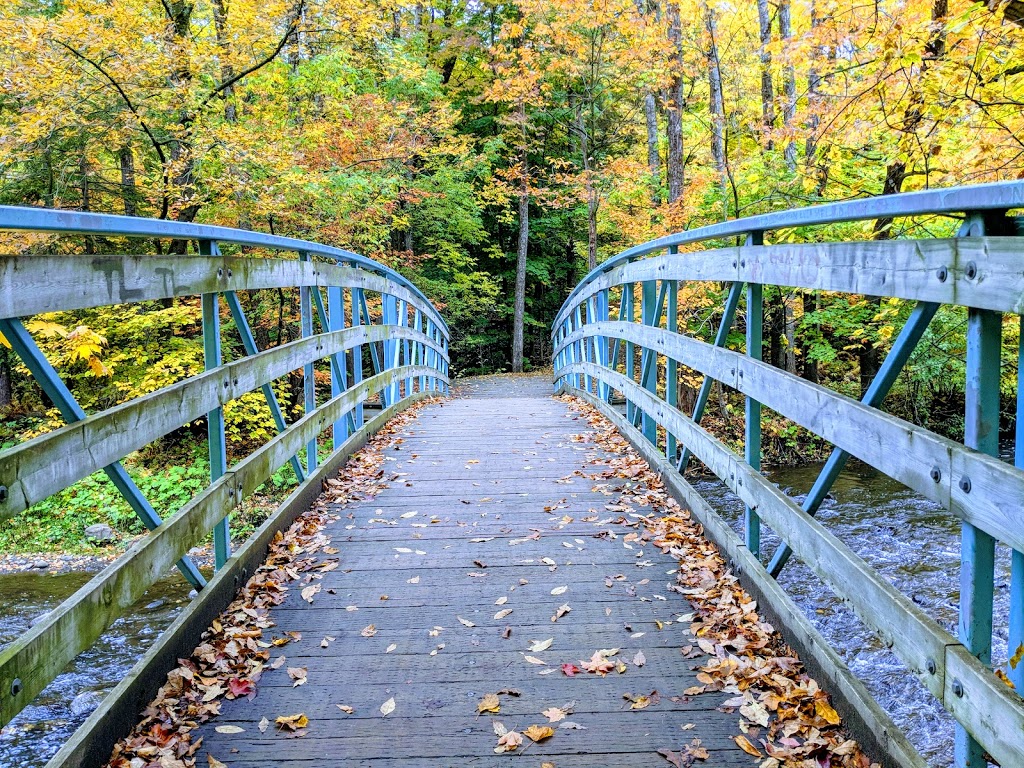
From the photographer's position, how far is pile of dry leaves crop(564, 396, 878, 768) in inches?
95.1

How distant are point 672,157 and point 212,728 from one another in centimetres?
1321

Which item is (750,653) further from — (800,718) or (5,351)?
(5,351)

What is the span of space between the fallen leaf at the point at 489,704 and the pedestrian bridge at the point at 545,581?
0.02 meters

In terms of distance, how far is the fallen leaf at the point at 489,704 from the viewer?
2742 millimetres

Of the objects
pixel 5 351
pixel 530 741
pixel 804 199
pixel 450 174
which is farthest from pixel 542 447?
pixel 450 174

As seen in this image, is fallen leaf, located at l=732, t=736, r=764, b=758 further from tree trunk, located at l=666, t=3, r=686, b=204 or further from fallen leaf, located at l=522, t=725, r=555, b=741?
tree trunk, located at l=666, t=3, r=686, b=204

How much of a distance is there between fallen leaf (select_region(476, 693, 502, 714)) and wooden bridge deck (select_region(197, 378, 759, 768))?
3 cm

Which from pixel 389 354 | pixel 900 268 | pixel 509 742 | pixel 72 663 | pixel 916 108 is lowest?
pixel 72 663

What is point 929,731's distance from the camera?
4559mm

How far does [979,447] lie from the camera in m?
1.88

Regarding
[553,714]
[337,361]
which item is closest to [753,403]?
[553,714]

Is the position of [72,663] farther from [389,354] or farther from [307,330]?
[389,354]

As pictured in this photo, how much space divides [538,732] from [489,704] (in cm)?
25

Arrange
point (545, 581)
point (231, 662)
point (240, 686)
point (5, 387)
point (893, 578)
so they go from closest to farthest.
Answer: point (240, 686) → point (231, 662) → point (545, 581) → point (893, 578) → point (5, 387)
